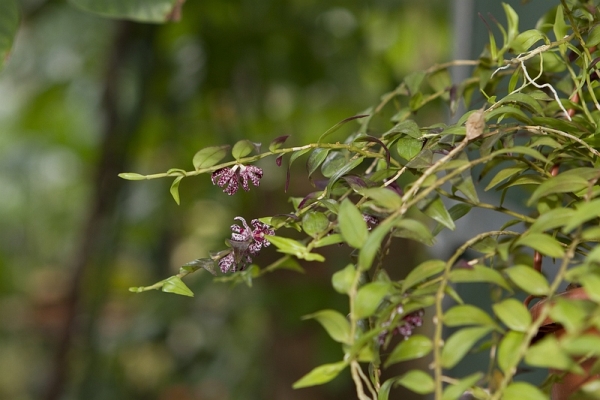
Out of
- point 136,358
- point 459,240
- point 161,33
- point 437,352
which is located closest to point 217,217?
point 136,358

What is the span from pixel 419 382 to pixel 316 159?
163 millimetres

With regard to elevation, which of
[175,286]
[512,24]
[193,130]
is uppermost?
[512,24]

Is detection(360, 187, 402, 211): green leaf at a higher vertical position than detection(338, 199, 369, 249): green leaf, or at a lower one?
higher

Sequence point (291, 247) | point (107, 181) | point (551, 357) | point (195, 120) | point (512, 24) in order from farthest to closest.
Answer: point (195, 120) < point (107, 181) < point (512, 24) < point (291, 247) < point (551, 357)

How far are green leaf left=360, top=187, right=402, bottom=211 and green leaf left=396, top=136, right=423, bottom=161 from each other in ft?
0.21

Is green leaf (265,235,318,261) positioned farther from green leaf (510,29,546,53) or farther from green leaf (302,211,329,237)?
green leaf (510,29,546,53)

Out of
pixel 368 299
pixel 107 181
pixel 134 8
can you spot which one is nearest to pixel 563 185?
pixel 368 299

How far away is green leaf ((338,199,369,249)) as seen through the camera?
30cm

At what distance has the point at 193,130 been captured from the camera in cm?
150

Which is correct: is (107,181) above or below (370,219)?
below

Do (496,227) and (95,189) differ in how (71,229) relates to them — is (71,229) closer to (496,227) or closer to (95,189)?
(95,189)

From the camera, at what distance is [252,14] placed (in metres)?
1.36

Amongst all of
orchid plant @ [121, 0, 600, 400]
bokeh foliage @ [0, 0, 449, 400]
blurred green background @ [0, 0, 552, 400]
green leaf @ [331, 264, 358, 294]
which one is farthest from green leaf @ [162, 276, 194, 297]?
bokeh foliage @ [0, 0, 449, 400]

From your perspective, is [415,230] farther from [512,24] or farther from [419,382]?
[512,24]
